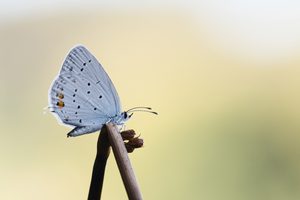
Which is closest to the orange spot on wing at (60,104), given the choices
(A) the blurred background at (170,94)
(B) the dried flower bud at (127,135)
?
(B) the dried flower bud at (127,135)

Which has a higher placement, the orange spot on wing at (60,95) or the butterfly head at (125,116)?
the orange spot on wing at (60,95)

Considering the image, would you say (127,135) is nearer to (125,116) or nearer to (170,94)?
(125,116)

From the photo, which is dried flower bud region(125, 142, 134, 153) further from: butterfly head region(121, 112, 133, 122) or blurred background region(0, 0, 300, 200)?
blurred background region(0, 0, 300, 200)

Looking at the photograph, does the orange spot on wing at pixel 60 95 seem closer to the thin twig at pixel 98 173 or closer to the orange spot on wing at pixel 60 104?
the orange spot on wing at pixel 60 104

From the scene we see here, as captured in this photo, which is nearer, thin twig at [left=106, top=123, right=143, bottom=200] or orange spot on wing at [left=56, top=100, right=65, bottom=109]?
thin twig at [left=106, top=123, right=143, bottom=200]

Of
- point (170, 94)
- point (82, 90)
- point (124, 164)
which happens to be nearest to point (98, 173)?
point (124, 164)

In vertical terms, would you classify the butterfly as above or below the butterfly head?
above

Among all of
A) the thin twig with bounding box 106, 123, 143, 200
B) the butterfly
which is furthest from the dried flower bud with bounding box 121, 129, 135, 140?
the butterfly
